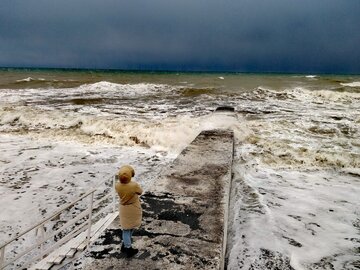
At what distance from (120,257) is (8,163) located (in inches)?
251

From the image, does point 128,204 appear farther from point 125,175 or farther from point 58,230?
point 58,230

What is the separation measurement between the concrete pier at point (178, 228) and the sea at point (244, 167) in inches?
25.6

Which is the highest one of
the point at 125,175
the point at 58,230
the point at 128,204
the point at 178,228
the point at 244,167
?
the point at 125,175

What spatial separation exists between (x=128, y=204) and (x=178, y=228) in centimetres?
104

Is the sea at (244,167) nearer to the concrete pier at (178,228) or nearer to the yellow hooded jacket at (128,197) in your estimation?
the concrete pier at (178,228)

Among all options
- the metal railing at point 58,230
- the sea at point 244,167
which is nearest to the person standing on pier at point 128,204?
the metal railing at point 58,230

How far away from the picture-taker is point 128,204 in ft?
11.7

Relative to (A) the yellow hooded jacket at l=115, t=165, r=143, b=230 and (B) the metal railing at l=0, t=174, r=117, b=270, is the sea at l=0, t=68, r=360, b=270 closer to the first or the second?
(B) the metal railing at l=0, t=174, r=117, b=270

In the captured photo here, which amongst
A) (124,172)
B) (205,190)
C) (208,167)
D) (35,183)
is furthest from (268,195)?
(35,183)

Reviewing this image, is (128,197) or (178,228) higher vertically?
(128,197)

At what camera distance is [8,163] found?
866 cm

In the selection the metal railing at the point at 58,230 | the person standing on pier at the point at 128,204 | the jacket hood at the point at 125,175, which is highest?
the jacket hood at the point at 125,175

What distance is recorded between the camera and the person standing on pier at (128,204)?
3.47m

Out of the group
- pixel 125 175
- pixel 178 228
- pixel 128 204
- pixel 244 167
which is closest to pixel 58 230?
pixel 128 204
